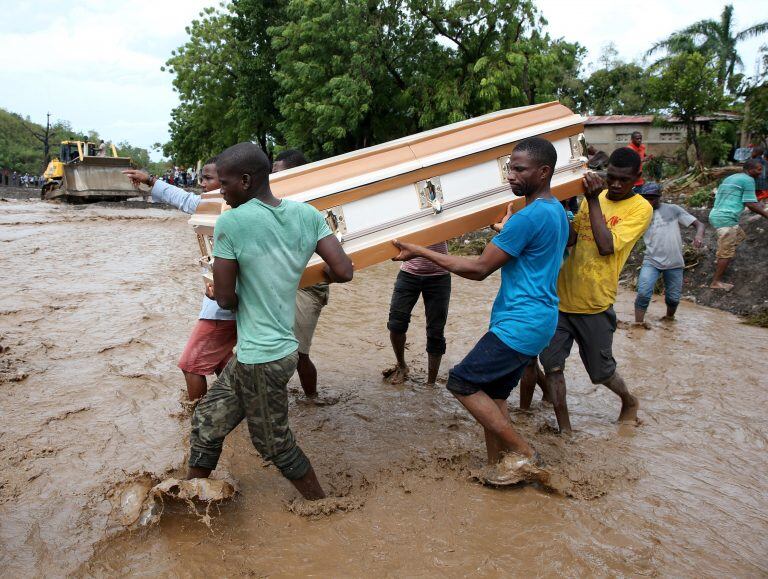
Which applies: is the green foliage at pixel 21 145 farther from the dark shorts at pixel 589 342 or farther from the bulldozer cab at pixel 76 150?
the dark shorts at pixel 589 342

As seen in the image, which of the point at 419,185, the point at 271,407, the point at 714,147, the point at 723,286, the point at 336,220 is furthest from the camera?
the point at 714,147

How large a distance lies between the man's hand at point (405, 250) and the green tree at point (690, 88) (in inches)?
525

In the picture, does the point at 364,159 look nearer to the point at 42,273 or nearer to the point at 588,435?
the point at 588,435

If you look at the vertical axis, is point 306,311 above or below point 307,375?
above

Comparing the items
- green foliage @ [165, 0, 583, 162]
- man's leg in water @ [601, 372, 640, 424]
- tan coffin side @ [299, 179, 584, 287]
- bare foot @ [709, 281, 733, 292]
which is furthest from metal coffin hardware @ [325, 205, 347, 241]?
green foliage @ [165, 0, 583, 162]

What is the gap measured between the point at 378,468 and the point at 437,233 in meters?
1.34

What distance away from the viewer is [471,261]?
2850 mm

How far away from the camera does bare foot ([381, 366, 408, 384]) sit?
15.6 feet

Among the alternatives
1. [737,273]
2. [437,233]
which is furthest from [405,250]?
[737,273]

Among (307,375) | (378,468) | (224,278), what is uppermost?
(224,278)

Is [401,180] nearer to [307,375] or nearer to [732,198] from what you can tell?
[307,375]

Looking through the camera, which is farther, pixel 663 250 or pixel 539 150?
pixel 663 250

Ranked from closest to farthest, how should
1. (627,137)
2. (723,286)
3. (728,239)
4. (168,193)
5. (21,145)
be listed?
1. (168,193)
2. (728,239)
3. (723,286)
4. (627,137)
5. (21,145)

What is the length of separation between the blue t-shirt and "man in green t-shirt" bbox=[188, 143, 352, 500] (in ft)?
2.57
